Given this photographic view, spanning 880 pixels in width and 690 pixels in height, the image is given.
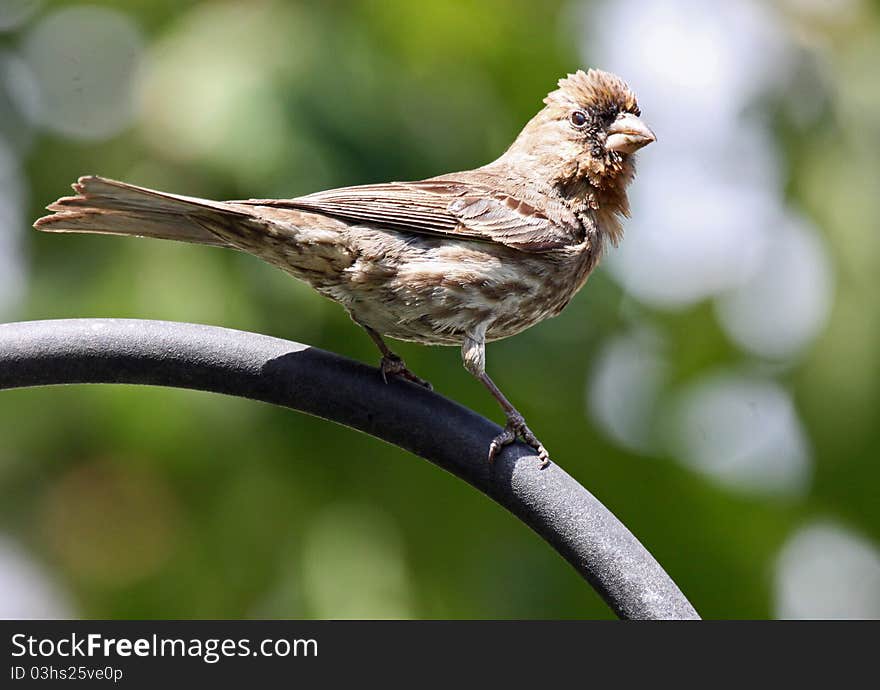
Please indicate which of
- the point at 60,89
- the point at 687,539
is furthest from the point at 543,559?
the point at 60,89

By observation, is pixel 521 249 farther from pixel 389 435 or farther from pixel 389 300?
pixel 389 435

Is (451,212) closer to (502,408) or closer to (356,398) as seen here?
(502,408)

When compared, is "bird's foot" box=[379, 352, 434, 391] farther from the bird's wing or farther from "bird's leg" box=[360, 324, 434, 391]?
the bird's wing

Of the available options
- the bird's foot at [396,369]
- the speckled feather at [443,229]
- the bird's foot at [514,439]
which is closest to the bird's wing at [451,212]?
the speckled feather at [443,229]

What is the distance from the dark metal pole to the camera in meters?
2.76

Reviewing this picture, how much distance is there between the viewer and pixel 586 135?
4.66 meters

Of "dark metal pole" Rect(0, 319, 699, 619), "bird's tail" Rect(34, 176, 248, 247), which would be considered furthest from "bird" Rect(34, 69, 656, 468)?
"dark metal pole" Rect(0, 319, 699, 619)

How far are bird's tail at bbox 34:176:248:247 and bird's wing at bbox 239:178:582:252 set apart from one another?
40 cm

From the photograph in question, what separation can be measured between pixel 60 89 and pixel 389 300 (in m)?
2.61

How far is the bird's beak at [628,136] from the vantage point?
4.52 metres

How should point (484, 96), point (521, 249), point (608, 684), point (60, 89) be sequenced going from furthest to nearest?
point (60, 89) → point (484, 96) → point (521, 249) → point (608, 684)

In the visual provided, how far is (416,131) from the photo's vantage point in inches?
197

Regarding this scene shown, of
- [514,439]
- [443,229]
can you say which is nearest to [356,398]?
[514,439]

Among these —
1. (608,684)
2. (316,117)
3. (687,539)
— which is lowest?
(608,684)
